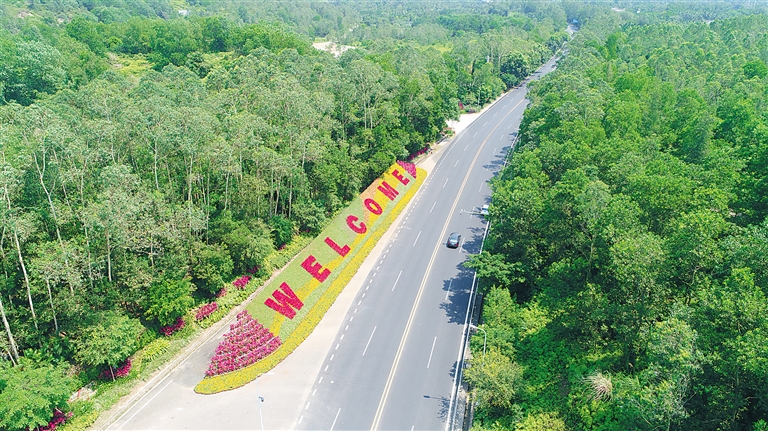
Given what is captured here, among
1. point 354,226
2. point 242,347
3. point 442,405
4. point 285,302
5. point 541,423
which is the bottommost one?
point 541,423

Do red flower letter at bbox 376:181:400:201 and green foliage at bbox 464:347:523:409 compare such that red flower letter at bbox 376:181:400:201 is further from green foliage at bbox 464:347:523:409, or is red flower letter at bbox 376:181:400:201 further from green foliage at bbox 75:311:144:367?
green foliage at bbox 75:311:144:367

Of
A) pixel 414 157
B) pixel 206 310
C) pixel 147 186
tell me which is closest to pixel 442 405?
pixel 206 310

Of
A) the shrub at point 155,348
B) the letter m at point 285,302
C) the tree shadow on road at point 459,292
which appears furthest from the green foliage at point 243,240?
the tree shadow on road at point 459,292

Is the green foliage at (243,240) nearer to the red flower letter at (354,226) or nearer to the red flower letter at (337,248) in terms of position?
the red flower letter at (337,248)

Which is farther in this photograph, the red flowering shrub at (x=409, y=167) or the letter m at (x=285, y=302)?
the red flowering shrub at (x=409, y=167)

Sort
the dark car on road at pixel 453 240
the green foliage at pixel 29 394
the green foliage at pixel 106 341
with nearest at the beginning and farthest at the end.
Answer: the green foliage at pixel 29 394 → the green foliage at pixel 106 341 → the dark car on road at pixel 453 240

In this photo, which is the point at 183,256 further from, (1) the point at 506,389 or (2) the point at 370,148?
(2) the point at 370,148

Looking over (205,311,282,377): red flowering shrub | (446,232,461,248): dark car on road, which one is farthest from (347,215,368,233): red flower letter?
(205,311,282,377): red flowering shrub

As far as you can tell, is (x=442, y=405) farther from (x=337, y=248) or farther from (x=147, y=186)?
(x=147, y=186)
